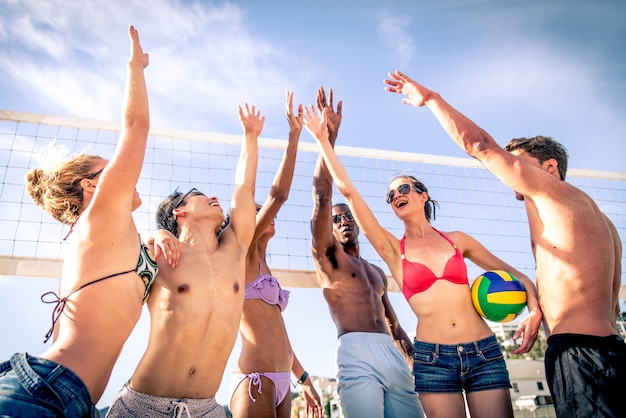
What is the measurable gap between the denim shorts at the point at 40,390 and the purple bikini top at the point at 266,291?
68.5 inches

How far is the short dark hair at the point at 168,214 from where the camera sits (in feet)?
10.3

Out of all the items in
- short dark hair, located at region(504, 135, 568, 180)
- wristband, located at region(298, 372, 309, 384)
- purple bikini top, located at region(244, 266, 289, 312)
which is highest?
short dark hair, located at region(504, 135, 568, 180)

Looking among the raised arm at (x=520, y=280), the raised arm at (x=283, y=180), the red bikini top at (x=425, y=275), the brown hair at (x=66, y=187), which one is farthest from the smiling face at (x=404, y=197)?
the brown hair at (x=66, y=187)

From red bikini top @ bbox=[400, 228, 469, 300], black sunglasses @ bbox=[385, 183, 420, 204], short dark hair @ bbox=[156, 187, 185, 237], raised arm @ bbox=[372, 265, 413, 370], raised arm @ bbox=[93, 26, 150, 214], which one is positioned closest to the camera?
raised arm @ bbox=[93, 26, 150, 214]

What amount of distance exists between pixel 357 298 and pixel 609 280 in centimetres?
211

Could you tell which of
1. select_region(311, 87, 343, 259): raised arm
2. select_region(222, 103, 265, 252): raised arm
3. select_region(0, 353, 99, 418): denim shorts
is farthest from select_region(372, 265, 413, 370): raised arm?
select_region(0, 353, 99, 418): denim shorts

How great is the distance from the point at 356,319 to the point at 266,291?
2.90 ft

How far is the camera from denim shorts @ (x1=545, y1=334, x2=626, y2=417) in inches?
71.9

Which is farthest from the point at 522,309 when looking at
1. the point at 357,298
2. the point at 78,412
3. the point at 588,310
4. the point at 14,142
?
the point at 14,142

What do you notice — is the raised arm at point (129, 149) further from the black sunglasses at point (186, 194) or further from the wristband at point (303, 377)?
the wristband at point (303, 377)

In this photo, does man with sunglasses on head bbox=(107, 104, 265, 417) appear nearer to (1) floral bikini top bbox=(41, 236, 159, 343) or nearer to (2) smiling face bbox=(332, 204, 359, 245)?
(1) floral bikini top bbox=(41, 236, 159, 343)

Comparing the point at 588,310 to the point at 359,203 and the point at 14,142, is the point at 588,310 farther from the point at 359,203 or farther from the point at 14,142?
the point at 14,142

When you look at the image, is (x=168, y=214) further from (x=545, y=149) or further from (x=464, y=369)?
(x=545, y=149)

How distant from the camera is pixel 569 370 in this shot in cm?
195
